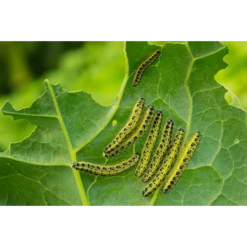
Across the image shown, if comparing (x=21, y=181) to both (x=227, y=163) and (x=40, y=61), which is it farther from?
(x=40, y=61)

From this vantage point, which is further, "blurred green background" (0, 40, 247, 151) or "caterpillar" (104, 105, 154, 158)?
"blurred green background" (0, 40, 247, 151)

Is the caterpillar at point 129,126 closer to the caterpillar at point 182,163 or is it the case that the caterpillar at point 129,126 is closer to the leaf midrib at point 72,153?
the leaf midrib at point 72,153

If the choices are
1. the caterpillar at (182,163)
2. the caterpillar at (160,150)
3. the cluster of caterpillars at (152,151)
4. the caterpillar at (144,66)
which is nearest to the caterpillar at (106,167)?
the cluster of caterpillars at (152,151)

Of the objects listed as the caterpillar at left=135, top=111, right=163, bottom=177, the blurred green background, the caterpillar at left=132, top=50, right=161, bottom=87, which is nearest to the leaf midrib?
the caterpillar at left=135, top=111, right=163, bottom=177

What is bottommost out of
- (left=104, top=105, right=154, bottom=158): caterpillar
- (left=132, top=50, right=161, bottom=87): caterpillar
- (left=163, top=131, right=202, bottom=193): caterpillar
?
(left=163, top=131, right=202, bottom=193): caterpillar

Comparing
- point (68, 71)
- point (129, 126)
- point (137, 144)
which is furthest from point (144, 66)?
point (68, 71)

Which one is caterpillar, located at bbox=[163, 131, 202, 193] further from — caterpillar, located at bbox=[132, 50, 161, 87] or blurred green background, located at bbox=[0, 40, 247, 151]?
blurred green background, located at bbox=[0, 40, 247, 151]
